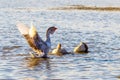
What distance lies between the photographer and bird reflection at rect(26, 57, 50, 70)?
16.9m

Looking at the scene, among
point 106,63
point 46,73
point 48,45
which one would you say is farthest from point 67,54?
point 46,73

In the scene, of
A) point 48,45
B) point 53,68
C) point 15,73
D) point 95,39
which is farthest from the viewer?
point 95,39

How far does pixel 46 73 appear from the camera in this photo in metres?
15.3


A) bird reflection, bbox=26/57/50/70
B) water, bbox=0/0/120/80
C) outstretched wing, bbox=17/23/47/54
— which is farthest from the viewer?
outstretched wing, bbox=17/23/47/54

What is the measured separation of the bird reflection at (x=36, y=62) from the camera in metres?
16.9

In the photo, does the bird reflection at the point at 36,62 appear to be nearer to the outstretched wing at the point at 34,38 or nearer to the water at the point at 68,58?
the water at the point at 68,58

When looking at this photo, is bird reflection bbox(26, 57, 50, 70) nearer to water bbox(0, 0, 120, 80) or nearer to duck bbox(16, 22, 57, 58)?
water bbox(0, 0, 120, 80)

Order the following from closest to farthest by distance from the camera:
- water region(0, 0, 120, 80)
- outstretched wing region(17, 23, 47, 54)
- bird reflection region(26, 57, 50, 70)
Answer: water region(0, 0, 120, 80) → bird reflection region(26, 57, 50, 70) → outstretched wing region(17, 23, 47, 54)

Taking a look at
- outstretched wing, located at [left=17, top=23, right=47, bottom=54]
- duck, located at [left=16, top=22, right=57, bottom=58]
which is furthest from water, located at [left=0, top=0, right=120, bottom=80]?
outstretched wing, located at [left=17, top=23, right=47, bottom=54]

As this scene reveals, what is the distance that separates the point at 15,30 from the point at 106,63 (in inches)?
462

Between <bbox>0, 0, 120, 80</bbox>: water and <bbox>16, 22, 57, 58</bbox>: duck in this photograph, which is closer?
<bbox>0, 0, 120, 80</bbox>: water

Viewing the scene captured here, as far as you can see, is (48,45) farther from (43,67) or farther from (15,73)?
(15,73)

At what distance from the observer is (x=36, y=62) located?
17891 mm

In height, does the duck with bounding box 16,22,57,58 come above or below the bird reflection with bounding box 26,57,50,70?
above
